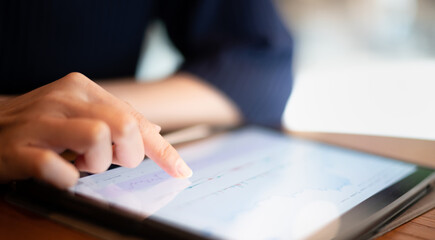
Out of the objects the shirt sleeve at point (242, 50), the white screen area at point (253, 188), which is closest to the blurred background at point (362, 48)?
the shirt sleeve at point (242, 50)

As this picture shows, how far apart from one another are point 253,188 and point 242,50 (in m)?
0.42

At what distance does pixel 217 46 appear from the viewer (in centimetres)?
71

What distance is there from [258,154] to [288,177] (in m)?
0.07

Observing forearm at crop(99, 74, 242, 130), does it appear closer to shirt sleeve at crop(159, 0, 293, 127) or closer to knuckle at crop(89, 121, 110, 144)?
shirt sleeve at crop(159, 0, 293, 127)

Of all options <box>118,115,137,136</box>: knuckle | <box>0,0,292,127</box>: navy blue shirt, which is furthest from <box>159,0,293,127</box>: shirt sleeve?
<box>118,115,137,136</box>: knuckle

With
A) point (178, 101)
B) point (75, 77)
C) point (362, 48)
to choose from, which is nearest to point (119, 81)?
point (178, 101)

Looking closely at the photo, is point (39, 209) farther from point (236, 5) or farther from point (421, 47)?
point (421, 47)

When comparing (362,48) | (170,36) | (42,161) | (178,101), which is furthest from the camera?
(362,48)

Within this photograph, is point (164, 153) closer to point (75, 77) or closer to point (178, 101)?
point (75, 77)

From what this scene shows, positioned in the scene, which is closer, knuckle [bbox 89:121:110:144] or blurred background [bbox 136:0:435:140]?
knuckle [bbox 89:121:110:144]

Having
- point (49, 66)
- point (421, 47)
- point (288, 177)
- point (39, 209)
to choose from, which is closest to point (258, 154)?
point (288, 177)

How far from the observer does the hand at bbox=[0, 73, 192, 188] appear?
10.6 inches

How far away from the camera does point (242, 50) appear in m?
0.70

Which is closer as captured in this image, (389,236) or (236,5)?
(389,236)
